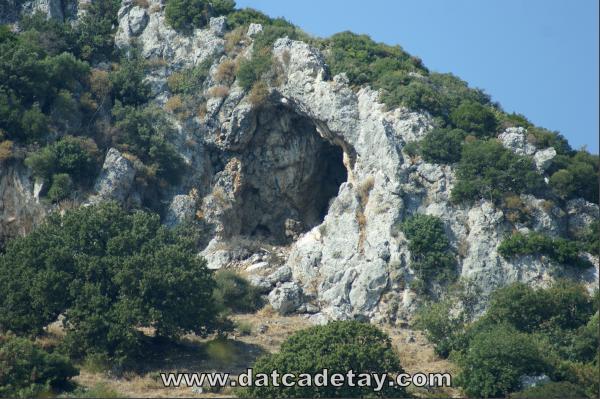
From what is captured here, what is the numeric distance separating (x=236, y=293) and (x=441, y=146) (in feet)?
36.3

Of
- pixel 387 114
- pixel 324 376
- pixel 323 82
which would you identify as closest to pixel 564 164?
pixel 387 114

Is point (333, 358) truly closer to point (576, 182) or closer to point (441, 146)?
point (441, 146)

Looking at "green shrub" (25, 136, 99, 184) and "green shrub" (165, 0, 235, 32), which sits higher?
"green shrub" (165, 0, 235, 32)

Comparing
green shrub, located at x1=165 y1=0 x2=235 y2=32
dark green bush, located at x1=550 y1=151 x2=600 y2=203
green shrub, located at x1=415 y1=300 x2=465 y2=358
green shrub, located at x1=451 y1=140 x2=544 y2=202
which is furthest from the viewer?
green shrub, located at x1=165 y1=0 x2=235 y2=32

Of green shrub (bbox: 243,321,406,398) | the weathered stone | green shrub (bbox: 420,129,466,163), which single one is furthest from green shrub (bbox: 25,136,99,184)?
green shrub (bbox: 243,321,406,398)

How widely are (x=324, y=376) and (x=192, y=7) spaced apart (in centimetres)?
2792

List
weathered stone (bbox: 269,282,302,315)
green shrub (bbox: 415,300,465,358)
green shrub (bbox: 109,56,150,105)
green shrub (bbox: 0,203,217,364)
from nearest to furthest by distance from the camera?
green shrub (bbox: 0,203,217,364) < green shrub (bbox: 415,300,465,358) < weathered stone (bbox: 269,282,302,315) < green shrub (bbox: 109,56,150,105)

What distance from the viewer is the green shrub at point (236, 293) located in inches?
1811

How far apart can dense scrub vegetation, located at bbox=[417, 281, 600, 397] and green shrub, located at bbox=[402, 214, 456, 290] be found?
1.82 m

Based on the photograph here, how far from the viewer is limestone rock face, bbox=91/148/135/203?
49.3 m

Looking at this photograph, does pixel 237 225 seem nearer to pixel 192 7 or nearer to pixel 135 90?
pixel 135 90

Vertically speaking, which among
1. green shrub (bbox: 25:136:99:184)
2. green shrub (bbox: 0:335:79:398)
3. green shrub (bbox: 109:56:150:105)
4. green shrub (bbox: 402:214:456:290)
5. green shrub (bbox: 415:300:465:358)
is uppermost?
green shrub (bbox: 109:56:150:105)

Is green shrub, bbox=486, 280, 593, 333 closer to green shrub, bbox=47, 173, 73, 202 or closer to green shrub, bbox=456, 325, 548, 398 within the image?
green shrub, bbox=456, 325, 548, 398

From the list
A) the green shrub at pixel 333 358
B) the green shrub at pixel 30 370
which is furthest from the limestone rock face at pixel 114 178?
the green shrub at pixel 333 358
